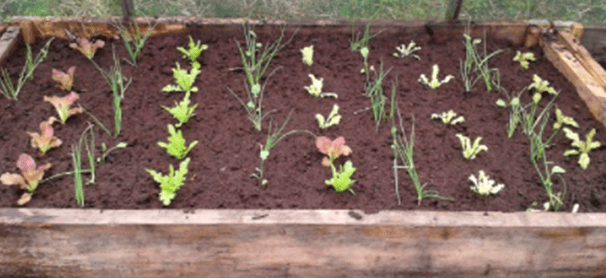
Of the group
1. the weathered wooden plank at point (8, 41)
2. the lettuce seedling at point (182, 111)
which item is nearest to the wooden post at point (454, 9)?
the lettuce seedling at point (182, 111)

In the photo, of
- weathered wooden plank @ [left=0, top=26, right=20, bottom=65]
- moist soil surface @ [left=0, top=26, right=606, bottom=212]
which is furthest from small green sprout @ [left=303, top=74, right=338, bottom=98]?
weathered wooden plank @ [left=0, top=26, right=20, bottom=65]

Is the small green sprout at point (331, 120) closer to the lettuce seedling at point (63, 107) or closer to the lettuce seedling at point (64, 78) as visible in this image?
the lettuce seedling at point (63, 107)

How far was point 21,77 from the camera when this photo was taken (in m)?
2.39

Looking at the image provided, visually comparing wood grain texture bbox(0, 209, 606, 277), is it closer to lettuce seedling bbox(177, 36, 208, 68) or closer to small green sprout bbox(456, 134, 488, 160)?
small green sprout bbox(456, 134, 488, 160)

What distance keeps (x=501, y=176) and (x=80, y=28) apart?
1.87 meters

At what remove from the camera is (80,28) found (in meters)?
2.73

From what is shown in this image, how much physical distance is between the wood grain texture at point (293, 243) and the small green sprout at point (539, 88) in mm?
703

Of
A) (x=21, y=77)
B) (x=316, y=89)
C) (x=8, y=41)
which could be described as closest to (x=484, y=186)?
(x=316, y=89)

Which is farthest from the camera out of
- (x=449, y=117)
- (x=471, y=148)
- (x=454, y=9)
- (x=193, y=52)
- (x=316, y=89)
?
(x=454, y=9)

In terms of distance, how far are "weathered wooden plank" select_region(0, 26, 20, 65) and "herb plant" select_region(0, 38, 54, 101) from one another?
70mm

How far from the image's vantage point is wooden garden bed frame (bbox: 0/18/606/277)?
69.6 inches

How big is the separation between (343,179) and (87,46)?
132 cm

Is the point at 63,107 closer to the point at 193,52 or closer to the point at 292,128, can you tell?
the point at 193,52

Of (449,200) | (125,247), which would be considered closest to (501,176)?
(449,200)
